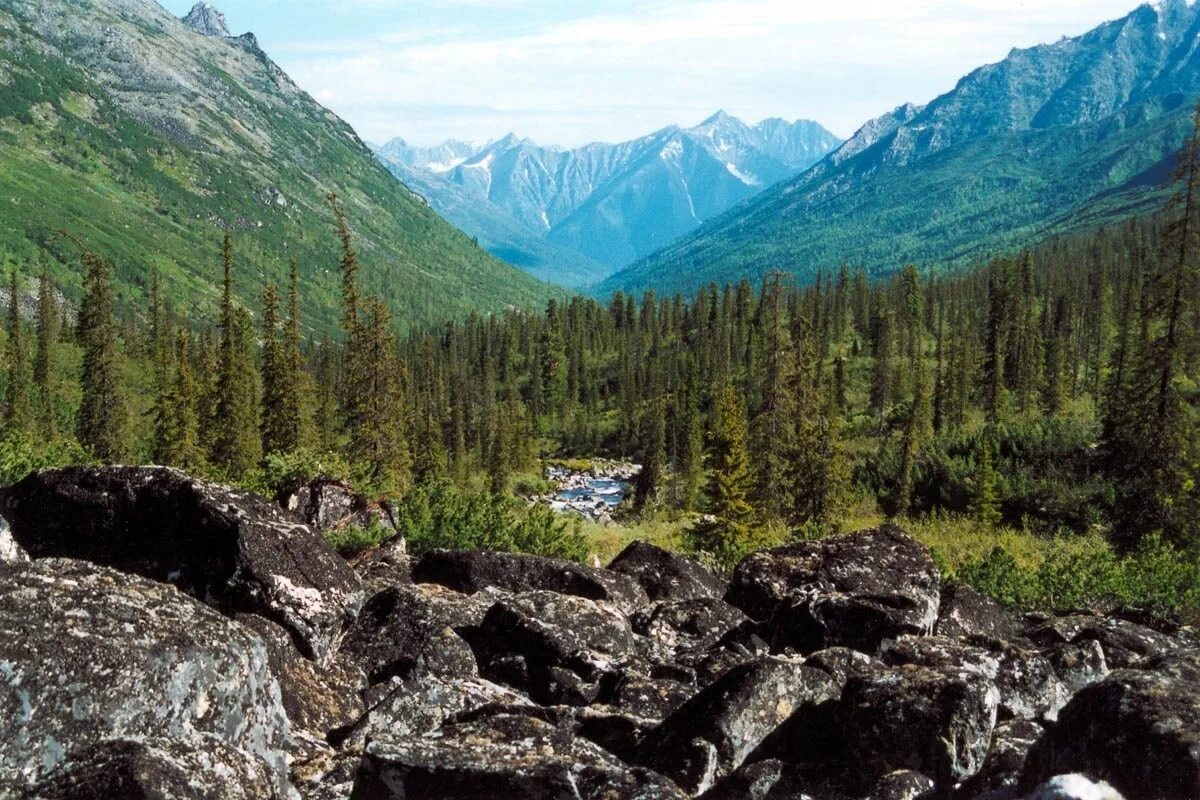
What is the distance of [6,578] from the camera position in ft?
24.0

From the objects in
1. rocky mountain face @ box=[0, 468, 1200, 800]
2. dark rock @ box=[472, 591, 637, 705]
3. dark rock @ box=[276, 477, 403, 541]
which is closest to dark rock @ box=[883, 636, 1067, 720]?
rocky mountain face @ box=[0, 468, 1200, 800]

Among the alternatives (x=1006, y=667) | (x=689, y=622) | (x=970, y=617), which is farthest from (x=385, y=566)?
(x=1006, y=667)

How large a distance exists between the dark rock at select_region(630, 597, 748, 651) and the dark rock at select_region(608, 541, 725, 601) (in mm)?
2117

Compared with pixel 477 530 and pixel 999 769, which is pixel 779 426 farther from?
pixel 999 769

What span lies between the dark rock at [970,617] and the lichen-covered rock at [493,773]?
680 cm

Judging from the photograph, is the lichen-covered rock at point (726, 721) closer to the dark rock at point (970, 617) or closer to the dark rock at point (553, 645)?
the dark rock at point (553, 645)

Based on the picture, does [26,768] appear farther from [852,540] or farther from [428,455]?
[428,455]

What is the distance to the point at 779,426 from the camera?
5069 centimetres

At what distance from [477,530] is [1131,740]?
1340 cm

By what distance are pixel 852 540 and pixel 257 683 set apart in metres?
10.1

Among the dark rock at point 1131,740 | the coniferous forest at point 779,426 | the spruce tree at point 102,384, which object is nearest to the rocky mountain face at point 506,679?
the dark rock at point 1131,740

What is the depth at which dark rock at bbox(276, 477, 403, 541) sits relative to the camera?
18141 mm

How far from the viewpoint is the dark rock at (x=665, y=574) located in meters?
15.5

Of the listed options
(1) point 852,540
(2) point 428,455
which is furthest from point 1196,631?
(2) point 428,455
